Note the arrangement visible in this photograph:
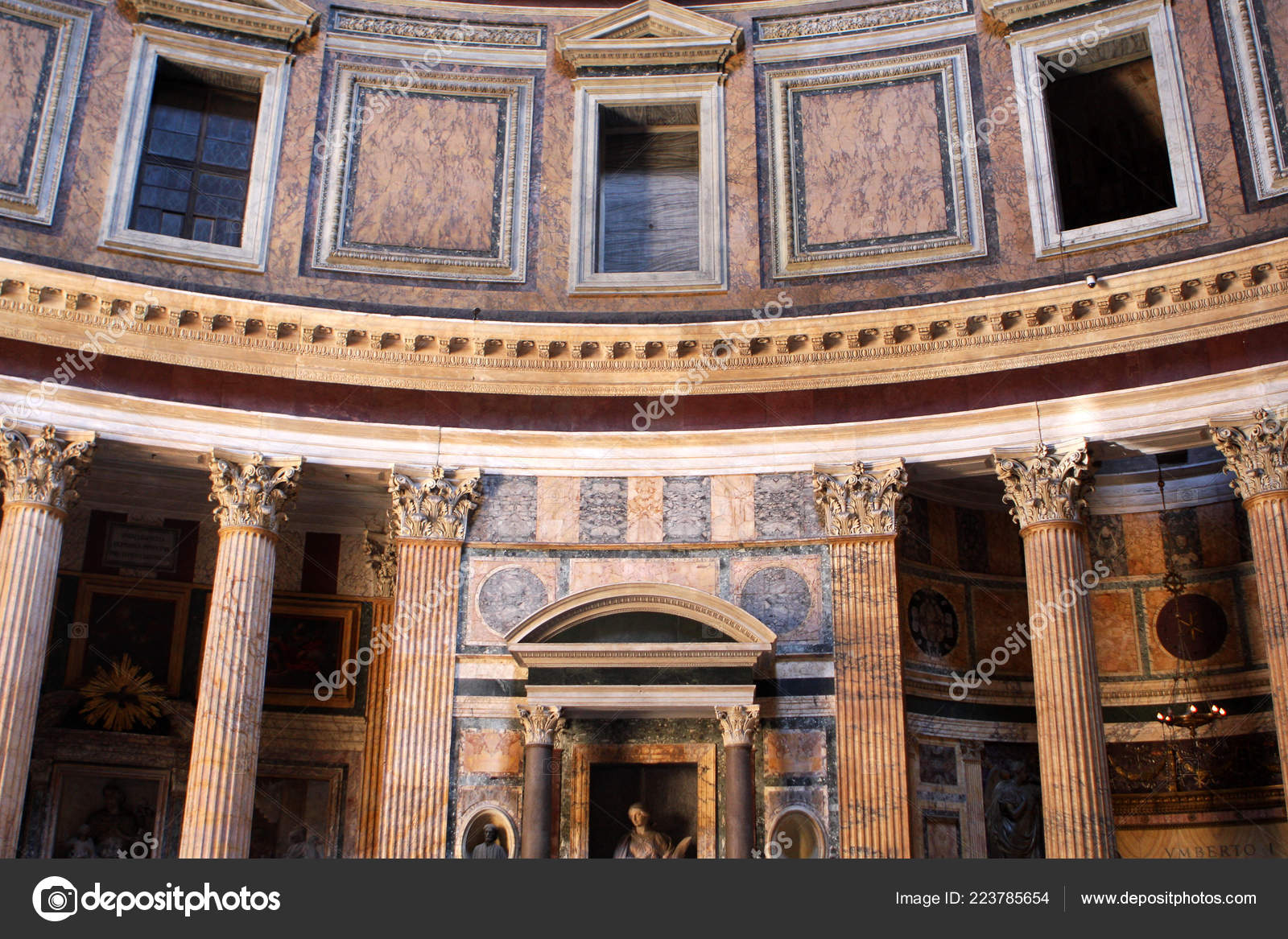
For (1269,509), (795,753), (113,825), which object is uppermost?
(1269,509)

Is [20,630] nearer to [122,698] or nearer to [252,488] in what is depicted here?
[252,488]

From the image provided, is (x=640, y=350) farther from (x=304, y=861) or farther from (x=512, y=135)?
(x=304, y=861)

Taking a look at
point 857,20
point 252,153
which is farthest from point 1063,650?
point 252,153

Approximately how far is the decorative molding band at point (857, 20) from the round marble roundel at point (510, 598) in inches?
363

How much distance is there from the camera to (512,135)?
22109mm

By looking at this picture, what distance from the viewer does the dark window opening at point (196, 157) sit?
2123cm

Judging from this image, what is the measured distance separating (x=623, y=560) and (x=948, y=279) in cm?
603

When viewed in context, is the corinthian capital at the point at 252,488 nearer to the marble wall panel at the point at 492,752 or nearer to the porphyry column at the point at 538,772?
the marble wall panel at the point at 492,752

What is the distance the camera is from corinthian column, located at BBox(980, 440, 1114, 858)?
673 inches

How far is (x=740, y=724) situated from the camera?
18.0 metres

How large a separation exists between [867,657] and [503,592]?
4.92 metres

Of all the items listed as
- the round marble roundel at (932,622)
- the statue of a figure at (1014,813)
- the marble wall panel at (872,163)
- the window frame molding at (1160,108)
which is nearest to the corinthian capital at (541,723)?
the round marble roundel at (932,622)

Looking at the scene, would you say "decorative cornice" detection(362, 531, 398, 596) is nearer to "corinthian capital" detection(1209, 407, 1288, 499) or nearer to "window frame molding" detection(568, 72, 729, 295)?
"window frame molding" detection(568, 72, 729, 295)

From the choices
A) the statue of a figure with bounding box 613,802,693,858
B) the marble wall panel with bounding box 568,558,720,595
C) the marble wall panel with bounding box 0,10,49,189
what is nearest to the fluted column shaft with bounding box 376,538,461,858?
the marble wall panel with bounding box 568,558,720,595
